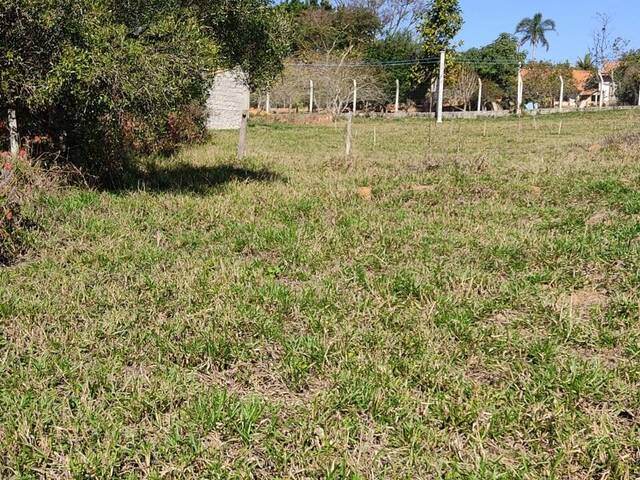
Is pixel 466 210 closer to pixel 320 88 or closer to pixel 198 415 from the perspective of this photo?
pixel 198 415

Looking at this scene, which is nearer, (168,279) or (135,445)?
(135,445)

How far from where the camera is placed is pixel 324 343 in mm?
3254

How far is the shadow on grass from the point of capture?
27.2ft

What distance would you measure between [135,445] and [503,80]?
1952 inches

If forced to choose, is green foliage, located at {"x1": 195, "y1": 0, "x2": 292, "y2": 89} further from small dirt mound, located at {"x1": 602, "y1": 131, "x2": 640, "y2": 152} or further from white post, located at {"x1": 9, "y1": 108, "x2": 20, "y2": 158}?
small dirt mound, located at {"x1": 602, "y1": 131, "x2": 640, "y2": 152}

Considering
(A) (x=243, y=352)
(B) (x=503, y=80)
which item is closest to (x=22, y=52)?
→ (A) (x=243, y=352)

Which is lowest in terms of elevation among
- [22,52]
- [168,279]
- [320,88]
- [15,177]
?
[168,279]

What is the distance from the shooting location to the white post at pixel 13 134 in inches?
304

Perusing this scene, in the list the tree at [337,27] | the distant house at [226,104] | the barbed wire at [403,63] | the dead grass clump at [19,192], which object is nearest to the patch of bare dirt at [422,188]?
the dead grass clump at [19,192]

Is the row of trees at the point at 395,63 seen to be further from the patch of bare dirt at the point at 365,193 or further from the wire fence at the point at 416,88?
the patch of bare dirt at the point at 365,193

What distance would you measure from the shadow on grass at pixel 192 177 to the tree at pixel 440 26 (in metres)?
29.8

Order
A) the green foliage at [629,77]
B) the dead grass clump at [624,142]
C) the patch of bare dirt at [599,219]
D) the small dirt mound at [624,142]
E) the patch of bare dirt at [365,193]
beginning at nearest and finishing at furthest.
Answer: the patch of bare dirt at [599,219] < the patch of bare dirt at [365,193] < the dead grass clump at [624,142] < the small dirt mound at [624,142] < the green foliage at [629,77]

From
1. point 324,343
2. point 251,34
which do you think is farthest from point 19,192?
point 324,343

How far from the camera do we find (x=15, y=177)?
687cm
